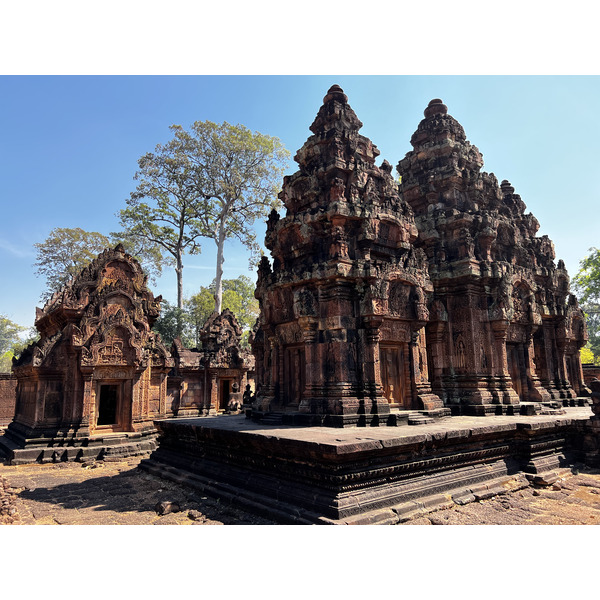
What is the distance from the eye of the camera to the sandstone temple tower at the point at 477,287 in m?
11.1

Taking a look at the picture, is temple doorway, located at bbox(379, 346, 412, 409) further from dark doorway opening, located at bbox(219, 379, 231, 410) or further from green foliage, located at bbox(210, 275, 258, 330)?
green foliage, located at bbox(210, 275, 258, 330)

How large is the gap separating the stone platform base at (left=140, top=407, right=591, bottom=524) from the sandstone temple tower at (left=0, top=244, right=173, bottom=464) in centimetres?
399

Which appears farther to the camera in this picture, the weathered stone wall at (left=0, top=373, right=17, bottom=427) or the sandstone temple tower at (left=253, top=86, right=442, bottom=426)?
the weathered stone wall at (left=0, top=373, right=17, bottom=427)

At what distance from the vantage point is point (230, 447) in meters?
7.43

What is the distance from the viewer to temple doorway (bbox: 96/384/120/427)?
12414 millimetres

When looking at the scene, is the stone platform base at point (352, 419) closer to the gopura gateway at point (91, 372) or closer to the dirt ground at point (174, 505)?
the dirt ground at point (174, 505)

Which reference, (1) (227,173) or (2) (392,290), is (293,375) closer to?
(2) (392,290)

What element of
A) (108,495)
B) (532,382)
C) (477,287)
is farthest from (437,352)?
(108,495)

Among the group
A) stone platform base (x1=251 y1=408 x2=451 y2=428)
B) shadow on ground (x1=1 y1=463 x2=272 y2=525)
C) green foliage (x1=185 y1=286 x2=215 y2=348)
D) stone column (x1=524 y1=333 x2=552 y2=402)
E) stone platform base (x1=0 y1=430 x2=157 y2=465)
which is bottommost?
shadow on ground (x1=1 y1=463 x2=272 y2=525)

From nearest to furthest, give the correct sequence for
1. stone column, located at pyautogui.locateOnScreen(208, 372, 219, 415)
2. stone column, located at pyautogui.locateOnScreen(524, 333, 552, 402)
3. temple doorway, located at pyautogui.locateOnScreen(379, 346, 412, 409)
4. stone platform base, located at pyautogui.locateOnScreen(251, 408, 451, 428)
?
stone platform base, located at pyautogui.locateOnScreen(251, 408, 451, 428) < temple doorway, located at pyautogui.locateOnScreen(379, 346, 412, 409) < stone column, located at pyautogui.locateOnScreen(524, 333, 552, 402) < stone column, located at pyautogui.locateOnScreen(208, 372, 219, 415)

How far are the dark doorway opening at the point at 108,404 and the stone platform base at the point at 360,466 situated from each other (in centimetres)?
438

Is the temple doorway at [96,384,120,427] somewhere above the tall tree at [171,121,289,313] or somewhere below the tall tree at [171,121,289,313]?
below

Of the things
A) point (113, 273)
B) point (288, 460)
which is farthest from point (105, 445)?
point (288, 460)

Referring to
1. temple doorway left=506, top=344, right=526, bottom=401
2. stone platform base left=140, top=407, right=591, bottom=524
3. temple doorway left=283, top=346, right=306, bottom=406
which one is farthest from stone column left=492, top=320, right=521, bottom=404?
temple doorway left=283, top=346, right=306, bottom=406
